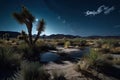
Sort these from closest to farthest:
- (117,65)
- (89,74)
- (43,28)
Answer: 1. (89,74)
2. (117,65)
3. (43,28)

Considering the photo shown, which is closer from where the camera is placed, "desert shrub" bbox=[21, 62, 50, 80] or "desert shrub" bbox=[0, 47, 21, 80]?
"desert shrub" bbox=[21, 62, 50, 80]

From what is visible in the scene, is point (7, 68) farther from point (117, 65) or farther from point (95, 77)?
point (117, 65)

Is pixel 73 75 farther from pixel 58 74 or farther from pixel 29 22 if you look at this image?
pixel 29 22

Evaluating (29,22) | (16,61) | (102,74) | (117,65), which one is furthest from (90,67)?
(29,22)

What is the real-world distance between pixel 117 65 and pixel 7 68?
7.13 metres

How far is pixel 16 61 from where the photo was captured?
10.2 meters

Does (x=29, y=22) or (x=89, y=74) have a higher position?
(x=29, y=22)

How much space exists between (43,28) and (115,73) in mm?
14962

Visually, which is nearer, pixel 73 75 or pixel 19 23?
pixel 73 75

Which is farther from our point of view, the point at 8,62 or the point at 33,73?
the point at 8,62

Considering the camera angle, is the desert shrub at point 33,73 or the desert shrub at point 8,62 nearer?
the desert shrub at point 33,73

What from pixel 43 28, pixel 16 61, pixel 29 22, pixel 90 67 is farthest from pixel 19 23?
pixel 90 67

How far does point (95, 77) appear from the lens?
7.95 meters

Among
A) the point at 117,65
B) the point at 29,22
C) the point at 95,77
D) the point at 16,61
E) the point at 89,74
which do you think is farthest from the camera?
the point at 29,22
